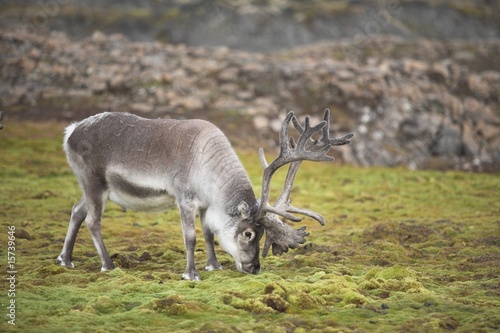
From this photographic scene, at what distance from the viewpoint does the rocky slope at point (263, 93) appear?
123 ft

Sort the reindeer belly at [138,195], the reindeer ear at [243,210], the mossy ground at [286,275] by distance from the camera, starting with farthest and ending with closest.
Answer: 1. the reindeer belly at [138,195]
2. the reindeer ear at [243,210]
3. the mossy ground at [286,275]

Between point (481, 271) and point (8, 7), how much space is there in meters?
93.0

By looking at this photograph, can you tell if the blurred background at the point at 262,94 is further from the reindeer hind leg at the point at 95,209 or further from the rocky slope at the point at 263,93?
the reindeer hind leg at the point at 95,209

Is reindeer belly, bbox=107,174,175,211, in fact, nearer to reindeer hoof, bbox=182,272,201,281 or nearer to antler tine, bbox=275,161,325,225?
reindeer hoof, bbox=182,272,201,281

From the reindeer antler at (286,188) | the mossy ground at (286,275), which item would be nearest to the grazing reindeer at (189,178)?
the reindeer antler at (286,188)

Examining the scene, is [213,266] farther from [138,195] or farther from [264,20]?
[264,20]

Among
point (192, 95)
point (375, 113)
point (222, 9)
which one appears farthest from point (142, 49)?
point (222, 9)

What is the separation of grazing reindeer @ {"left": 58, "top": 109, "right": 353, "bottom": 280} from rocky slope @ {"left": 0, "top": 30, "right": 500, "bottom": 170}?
20632 mm

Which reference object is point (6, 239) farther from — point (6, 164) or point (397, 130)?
point (397, 130)

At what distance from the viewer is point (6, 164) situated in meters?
29.2

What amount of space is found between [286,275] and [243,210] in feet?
5.67

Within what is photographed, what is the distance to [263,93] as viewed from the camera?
40406 millimetres

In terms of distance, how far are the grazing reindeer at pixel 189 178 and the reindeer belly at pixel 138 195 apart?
0.02 meters

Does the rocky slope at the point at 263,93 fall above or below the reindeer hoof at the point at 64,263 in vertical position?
above
